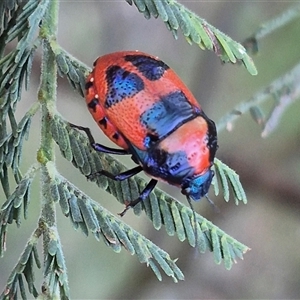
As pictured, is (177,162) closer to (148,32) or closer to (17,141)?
(17,141)

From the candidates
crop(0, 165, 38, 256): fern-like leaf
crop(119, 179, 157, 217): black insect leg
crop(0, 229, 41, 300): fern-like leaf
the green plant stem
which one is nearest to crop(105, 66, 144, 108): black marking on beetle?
the green plant stem

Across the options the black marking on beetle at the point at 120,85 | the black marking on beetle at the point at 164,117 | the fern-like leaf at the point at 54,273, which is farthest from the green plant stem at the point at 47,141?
the black marking on beetle at the point at 164,117

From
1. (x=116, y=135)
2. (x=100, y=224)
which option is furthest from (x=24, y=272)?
(x=116, y=135)

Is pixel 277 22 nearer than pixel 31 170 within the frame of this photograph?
No

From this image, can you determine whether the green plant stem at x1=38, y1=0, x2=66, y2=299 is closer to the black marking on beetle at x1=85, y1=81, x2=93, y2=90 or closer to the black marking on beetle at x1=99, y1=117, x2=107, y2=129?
the black marking on beetle at x1=85, y1=81, x2=93, y2=90

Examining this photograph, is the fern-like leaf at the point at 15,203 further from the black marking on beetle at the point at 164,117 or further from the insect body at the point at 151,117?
the black marking on beetle at the point at 164,117

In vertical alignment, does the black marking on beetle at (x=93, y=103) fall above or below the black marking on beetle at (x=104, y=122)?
above

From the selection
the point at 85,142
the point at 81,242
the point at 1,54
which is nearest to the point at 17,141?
the point at 85,142
